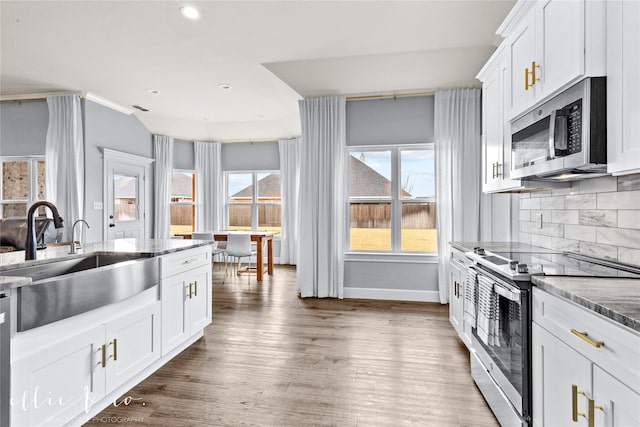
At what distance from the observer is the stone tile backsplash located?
1814 mm

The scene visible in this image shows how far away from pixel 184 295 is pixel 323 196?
2360mm

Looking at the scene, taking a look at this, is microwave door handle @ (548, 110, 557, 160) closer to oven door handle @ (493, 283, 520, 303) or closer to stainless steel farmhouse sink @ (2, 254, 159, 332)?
oven door handle @ (493, 283, 520, 303)

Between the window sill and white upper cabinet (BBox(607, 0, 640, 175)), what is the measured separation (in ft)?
9.97

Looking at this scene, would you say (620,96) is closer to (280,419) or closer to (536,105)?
(536,105)

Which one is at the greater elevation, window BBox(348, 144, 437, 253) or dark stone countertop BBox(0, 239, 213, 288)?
window BBox(348, 144, 437, 253)

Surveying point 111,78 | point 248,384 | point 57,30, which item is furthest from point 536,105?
point 111,78

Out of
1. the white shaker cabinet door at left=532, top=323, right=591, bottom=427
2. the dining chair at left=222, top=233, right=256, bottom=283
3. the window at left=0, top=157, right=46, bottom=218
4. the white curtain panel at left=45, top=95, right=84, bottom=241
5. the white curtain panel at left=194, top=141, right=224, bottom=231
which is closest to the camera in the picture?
the white shaker cabinet door at left=532, top=323, right=591, bottom=427

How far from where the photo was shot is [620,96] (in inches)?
56.6

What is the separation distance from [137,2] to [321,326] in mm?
3330

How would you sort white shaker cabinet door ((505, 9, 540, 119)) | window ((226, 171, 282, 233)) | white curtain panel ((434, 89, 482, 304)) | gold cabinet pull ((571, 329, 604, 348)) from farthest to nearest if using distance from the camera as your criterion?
window ((226, 171, 282, 233)) < white curtain panel ((434, 89, 482, 304)) < white shaker cabinet door ((505, 9, 540, 119)) < gold cabinet pull ((571, 329, 604, 348))

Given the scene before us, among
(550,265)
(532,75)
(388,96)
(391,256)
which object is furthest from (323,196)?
(550,265)

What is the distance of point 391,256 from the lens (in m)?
4.56

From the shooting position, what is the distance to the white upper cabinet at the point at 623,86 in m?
1.35

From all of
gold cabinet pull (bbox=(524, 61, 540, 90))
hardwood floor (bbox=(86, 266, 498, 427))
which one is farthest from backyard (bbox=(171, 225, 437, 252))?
gold cabinet pull (bbox=(524, 61, 540, 90))
